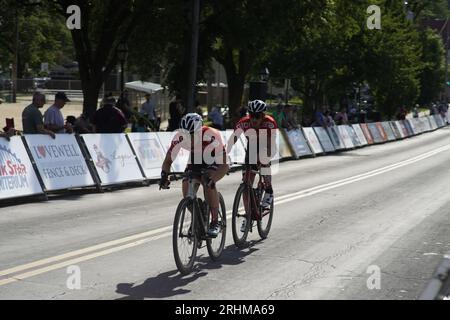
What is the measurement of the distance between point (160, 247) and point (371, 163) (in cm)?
1834

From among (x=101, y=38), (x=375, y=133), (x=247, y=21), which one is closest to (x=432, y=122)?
(x=375, y=133)

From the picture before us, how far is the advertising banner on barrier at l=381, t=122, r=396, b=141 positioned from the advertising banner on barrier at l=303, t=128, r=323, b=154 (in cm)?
1454

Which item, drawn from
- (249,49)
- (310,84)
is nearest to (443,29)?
(310,84)

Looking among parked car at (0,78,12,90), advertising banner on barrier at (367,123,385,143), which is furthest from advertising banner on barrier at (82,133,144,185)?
parked car at (0,78,12,90)

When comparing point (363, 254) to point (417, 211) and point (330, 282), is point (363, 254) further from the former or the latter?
point (417, 211)

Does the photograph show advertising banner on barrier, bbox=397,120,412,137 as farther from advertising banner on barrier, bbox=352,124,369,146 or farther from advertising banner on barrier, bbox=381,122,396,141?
advertising banner on barrier, bbox=352,124,369,146

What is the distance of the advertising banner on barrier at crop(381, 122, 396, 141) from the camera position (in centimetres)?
4506

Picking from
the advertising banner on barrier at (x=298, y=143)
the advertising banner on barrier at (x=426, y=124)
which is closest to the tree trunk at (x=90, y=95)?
the advertising banner on barrier at (x=298, y=143)

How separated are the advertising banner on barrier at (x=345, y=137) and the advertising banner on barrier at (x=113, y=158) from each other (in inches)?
747

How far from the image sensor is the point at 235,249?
1004cm

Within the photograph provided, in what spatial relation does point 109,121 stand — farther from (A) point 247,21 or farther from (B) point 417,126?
(B) point 417,126

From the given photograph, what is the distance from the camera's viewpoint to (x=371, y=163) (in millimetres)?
27344

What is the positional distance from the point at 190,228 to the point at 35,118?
306 inches

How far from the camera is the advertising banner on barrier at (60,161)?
48.0 ft
